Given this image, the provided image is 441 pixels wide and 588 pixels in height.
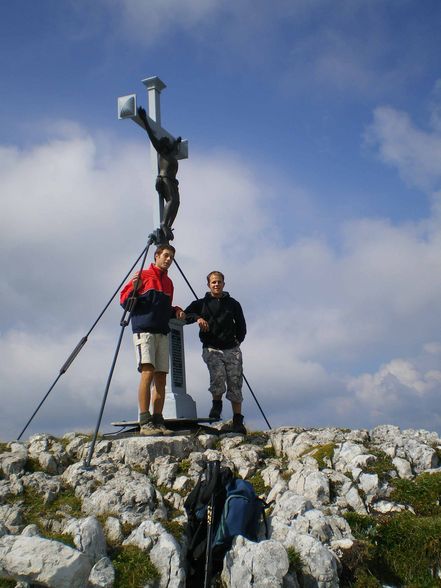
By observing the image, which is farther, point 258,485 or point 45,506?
point 258,485

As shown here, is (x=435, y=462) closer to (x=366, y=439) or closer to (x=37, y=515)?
(x=366, y=439)

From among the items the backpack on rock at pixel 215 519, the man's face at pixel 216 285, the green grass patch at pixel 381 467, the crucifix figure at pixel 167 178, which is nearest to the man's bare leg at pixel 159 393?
the man's face at pixel 216 285

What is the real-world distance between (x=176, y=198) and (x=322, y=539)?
7.17 metres

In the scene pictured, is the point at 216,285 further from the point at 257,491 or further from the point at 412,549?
the point at 412,549

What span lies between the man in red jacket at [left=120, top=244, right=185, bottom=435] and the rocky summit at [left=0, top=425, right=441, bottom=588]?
0.57 meters

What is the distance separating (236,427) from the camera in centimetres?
1044

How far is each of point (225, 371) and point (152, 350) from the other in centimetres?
164

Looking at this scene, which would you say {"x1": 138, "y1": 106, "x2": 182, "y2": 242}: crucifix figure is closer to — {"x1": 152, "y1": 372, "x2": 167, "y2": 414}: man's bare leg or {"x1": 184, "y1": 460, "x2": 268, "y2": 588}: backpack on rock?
{"x1": 152, "y1": 372, "x2": 167, "y2": 414}: man's bare leg

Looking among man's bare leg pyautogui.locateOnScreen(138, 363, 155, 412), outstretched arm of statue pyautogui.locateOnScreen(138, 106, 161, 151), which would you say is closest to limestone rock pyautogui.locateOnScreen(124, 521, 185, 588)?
man's bare leg pyautogui.locateOnScreen(138, 363, 155, 412)

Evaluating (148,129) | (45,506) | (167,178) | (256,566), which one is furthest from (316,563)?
(148,129)

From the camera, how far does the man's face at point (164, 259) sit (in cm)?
1017

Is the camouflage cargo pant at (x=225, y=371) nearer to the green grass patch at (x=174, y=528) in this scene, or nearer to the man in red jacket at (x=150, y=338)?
the man in red jacket at (x=150, y=338)

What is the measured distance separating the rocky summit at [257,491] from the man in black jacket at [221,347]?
89cm

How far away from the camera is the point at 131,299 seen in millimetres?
9648
